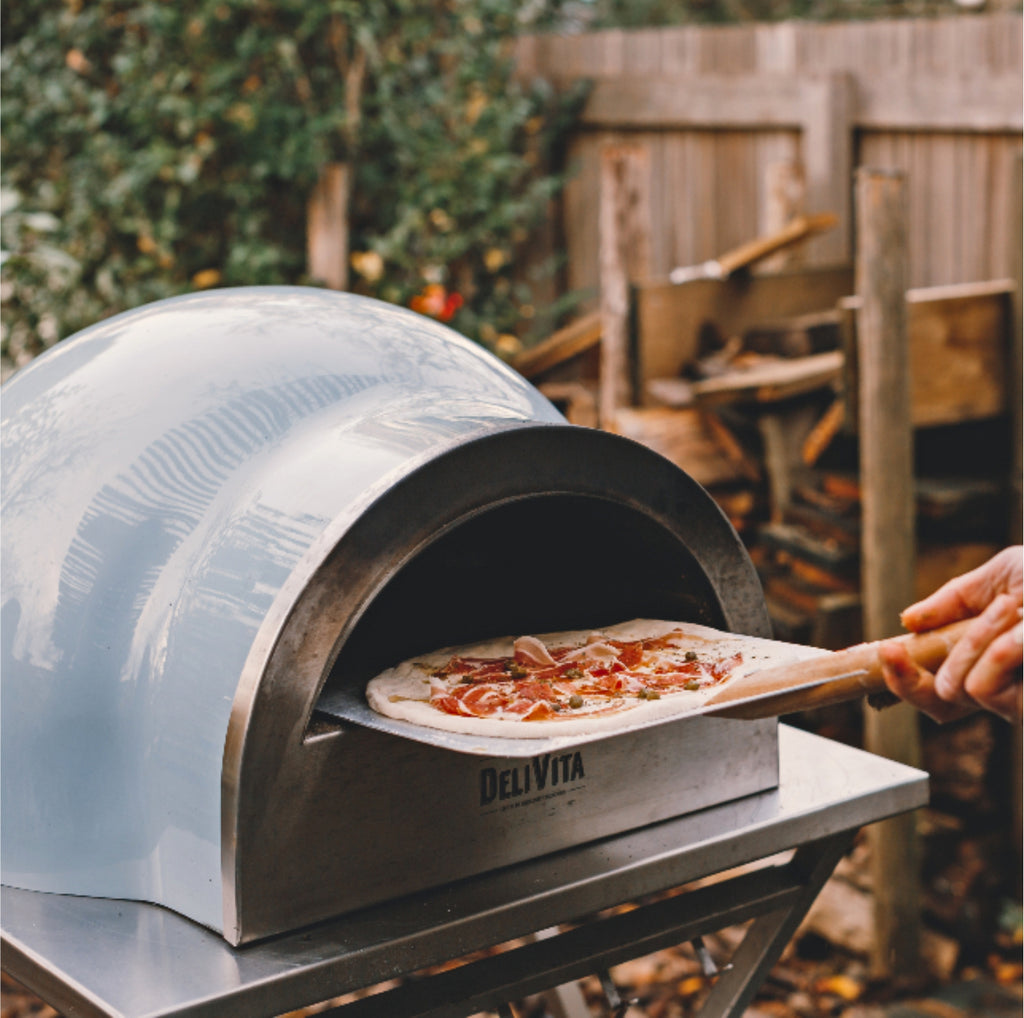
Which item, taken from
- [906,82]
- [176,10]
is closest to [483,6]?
[176,10]

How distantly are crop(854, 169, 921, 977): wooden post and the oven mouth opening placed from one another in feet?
5.20

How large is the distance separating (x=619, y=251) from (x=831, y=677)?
2878 millimetres

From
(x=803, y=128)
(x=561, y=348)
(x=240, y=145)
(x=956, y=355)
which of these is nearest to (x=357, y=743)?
(x=956, y=355)

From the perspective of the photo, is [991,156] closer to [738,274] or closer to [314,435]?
[738,274]

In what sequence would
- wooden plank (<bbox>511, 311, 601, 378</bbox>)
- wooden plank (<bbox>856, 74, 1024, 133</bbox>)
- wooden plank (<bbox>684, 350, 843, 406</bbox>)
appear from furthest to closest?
1. wooden plank (<bbox>511, 311, 601, 378</bbox>)
2. wooden plank (<bbox>856, 74, 1024, 133</bbox>)
3. wooden plank (<bbox>684, 350, 843, 406</bbox>)

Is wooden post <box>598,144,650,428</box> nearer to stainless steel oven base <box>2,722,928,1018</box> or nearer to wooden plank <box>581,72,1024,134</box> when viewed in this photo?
wooden plank <box>581,72,1024,134</box>

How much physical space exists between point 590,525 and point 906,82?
318 centimetres

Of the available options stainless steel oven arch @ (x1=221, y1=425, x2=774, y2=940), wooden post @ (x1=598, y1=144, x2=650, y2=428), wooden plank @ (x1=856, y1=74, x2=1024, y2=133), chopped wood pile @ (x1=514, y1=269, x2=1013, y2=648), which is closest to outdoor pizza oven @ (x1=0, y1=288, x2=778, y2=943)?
stainless steel oven arch @ (x1=221, y1=425, x2=774, y2=940)

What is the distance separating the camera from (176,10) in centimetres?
508

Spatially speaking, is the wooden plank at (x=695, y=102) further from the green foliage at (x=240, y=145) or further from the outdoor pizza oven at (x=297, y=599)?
the outdoor pizza oven at (x=297, y=599)

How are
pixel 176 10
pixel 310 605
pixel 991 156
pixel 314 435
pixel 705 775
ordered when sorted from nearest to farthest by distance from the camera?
pixel 310 605 < pixel 314 435 < pixel 705 775 < pixel 991 156 < pixel 176 10

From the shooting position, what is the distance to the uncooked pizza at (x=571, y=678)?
56.6 inches

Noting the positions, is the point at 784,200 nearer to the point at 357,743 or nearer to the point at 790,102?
the point at 790,102

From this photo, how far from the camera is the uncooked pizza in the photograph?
1.44 metres
